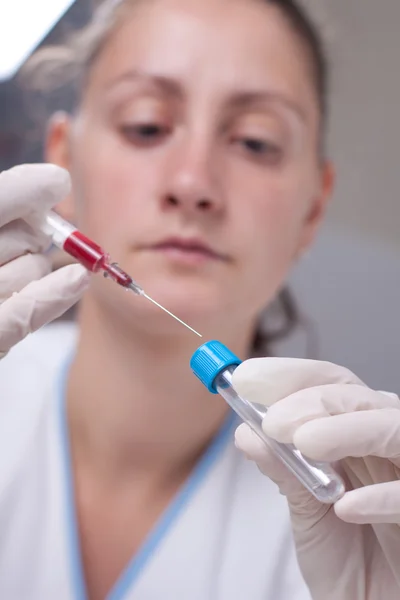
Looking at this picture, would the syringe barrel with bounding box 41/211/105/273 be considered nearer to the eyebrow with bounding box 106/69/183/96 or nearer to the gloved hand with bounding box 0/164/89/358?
the gloved hand with bounding box 0/164/89/358

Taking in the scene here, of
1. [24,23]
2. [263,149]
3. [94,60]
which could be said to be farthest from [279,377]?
[24,23]

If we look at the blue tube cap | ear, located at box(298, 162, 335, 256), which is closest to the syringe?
the blue tube cap

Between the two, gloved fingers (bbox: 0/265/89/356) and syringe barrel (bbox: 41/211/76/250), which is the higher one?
syringe barrel (bbox: 41/211/76/250)

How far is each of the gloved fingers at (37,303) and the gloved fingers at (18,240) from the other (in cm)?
5

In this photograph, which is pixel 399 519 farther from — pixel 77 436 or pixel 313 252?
pixel 313 252

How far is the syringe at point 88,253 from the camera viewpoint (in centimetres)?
71

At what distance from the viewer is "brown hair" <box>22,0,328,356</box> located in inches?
42.3

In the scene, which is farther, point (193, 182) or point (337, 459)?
point (193, 182)

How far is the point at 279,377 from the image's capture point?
634mm

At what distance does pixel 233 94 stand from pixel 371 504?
2.16ft

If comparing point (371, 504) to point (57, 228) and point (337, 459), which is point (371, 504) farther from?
point (57, 228)

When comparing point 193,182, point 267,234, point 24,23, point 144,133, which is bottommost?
point 267,234

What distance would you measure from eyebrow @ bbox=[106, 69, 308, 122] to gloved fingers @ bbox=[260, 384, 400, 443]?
54 cm

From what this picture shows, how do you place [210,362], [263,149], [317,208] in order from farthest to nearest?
[317,208] → [263,149] → [210,362]
